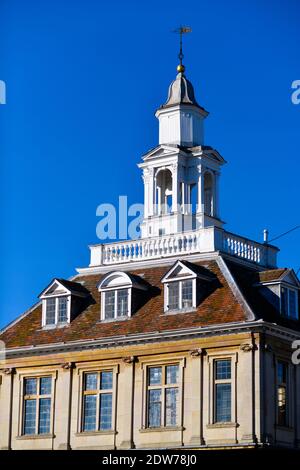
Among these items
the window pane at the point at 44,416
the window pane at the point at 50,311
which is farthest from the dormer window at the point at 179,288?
the window pane at the point at 44,416

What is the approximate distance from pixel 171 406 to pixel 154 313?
388 centimetres

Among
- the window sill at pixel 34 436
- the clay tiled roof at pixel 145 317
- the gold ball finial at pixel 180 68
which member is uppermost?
the gold ball finial at pixel 180 68

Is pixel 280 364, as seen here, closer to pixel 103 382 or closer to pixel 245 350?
pixel 245 350

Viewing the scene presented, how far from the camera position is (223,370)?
49.7 meters

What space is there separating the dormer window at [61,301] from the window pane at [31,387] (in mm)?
2398

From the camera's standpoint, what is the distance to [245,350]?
49.2 m

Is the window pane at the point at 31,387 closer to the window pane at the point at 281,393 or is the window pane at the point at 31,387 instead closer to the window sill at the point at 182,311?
the window sill at the point at 182,311

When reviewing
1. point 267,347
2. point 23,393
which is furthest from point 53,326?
point 267,347

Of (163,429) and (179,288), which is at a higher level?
(179,288)

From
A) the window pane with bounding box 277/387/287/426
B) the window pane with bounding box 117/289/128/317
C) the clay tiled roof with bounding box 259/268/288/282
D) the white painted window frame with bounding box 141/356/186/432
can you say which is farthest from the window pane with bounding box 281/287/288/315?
the window pane with bounding box 117/289/128/317

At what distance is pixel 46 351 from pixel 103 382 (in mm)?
2840

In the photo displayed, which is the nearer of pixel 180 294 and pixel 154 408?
pixel 154 408

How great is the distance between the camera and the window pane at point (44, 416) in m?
53.4

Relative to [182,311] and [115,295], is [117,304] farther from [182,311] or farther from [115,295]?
[182,311]
